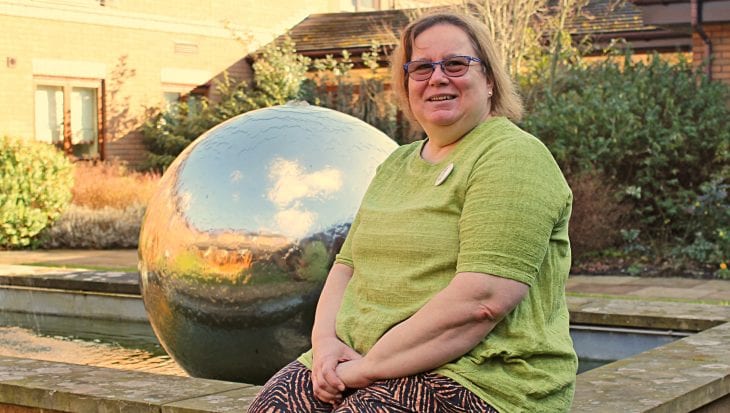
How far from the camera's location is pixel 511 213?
10.0 ft

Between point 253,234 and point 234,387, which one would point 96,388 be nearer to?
point 234,387

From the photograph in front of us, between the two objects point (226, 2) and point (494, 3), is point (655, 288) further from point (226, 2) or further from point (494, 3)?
point (226, 2)

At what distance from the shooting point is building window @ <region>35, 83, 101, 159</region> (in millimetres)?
21031

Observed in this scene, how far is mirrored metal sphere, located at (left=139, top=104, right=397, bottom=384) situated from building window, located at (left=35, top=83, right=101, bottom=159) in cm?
1622

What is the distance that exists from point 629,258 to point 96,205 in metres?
7.98

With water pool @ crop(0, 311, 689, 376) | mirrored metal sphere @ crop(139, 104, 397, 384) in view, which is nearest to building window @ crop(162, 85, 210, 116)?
water pool @ crop(0, 311, 689, 376)

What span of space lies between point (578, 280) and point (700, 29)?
18.2ft

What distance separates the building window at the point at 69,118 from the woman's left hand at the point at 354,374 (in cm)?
1856

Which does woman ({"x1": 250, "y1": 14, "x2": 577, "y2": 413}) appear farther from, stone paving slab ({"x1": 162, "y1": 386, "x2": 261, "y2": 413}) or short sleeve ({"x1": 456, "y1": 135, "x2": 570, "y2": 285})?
stone paving slab ({"x1": 162, "y1": 386, "x2": 261, "y2": 413})

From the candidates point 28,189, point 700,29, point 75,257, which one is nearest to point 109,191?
point 28,189

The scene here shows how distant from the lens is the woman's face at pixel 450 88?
338 cm

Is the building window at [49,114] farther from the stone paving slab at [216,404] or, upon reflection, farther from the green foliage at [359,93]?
the stone paving slab at [216,404]

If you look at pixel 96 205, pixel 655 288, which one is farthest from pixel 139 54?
pixel 655 288

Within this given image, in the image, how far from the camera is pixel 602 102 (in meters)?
13.7
